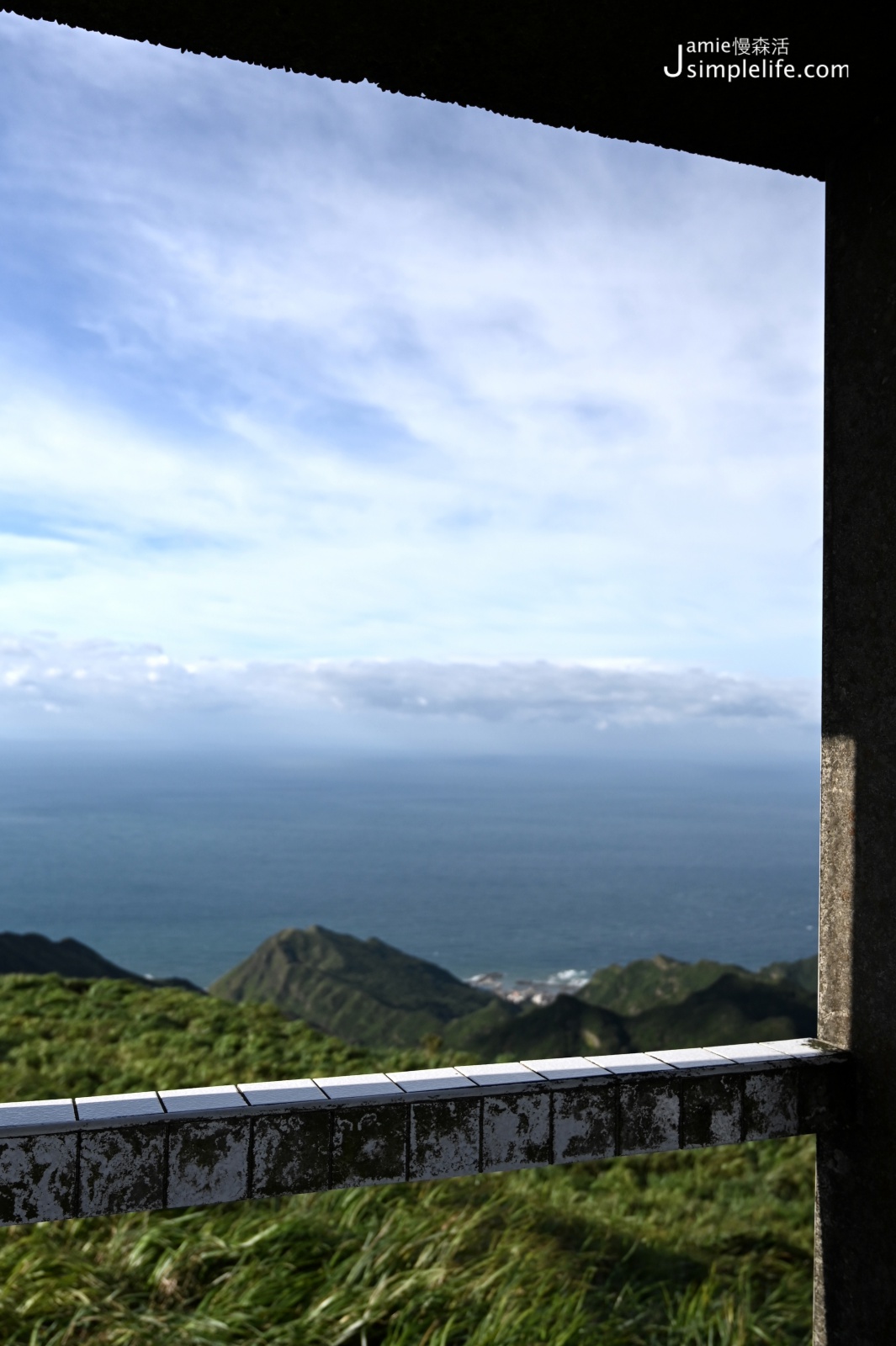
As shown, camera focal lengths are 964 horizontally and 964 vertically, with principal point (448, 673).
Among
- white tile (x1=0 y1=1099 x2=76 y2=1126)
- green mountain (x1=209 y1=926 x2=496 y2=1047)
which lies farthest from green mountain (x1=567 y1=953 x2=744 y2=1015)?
white tile (x1=0 y1=1099 x2=76 y2=1126)

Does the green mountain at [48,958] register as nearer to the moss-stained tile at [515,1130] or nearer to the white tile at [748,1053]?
the white tile at [748,1053]

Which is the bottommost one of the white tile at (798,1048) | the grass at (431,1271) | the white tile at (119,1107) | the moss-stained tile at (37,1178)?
the grass at (431,1271)

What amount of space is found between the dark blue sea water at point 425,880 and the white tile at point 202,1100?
55771mm

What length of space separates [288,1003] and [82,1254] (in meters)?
30.0

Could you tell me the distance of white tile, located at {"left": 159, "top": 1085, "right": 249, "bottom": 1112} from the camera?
217cm

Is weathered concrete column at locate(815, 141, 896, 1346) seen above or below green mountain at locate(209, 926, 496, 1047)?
above

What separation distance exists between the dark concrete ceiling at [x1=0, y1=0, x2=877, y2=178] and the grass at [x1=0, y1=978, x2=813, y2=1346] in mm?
3806

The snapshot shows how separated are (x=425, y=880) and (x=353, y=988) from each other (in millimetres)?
69181

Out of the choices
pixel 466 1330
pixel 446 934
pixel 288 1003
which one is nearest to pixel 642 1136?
pixel 466 1330

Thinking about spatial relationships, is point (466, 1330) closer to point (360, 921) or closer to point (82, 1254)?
point (82, 1254)

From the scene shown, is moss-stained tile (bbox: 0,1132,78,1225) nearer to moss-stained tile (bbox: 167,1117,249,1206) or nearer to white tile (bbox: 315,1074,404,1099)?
moss-stained tile (bbox: 167,1117,249,1206)

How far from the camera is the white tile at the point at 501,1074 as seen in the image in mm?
2355

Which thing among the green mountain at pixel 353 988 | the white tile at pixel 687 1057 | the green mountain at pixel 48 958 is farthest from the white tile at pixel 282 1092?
the green mountain at pixel 353 988

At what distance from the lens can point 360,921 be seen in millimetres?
80500
